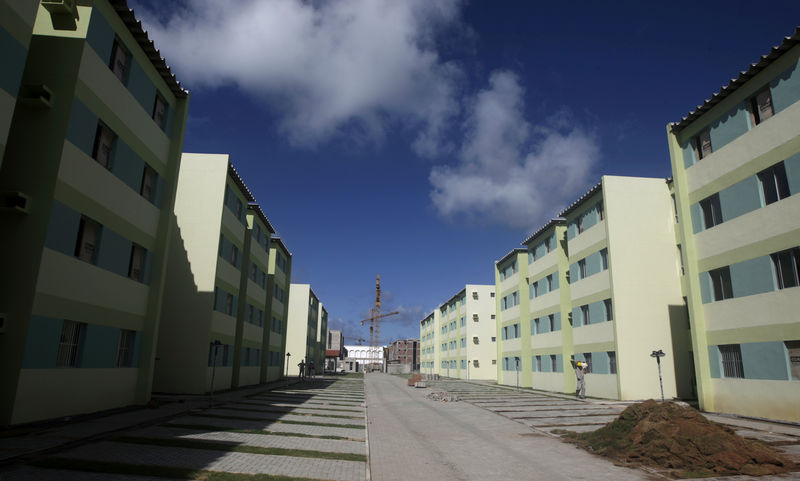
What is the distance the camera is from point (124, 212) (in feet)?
60.6

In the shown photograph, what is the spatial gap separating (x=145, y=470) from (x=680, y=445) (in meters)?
12.1

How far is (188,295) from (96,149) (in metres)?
13.1

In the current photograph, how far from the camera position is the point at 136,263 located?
788 inches

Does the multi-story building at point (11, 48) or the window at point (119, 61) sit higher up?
the window at point (119, 61)

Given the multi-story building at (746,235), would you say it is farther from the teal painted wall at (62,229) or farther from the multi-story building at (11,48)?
the teal painted wall at (62,229)

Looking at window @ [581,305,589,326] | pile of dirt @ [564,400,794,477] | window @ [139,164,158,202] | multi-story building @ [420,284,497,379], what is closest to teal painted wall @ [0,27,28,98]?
window @ [139,164,158,202]

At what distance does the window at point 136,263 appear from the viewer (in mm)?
19580

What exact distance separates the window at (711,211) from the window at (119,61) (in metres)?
25.5

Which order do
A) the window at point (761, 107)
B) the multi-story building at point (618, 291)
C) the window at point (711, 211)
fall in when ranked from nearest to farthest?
the window at point (761, 107) → the window at point (711, 211) → the multi-story building at point (618, 291)

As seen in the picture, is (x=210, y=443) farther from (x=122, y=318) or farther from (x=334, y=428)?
(x=122, y=318)

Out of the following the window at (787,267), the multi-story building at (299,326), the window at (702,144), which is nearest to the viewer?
the window at (787,267)

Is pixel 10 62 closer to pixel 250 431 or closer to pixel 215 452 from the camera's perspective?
pixel 215 452

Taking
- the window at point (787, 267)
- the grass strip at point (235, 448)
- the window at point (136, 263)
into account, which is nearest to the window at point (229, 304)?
the window at point (136, 263)

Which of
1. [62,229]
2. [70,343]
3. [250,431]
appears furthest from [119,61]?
[250,431]
